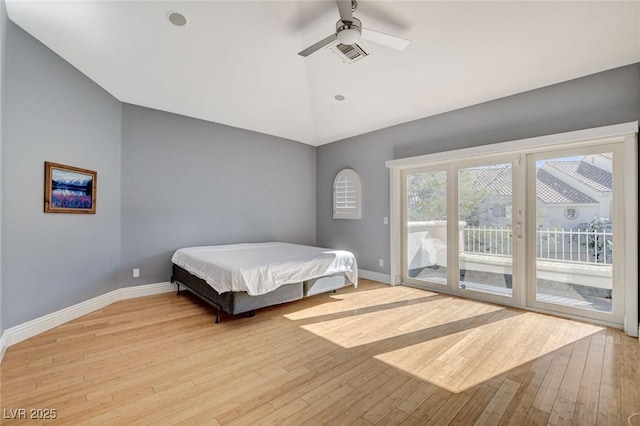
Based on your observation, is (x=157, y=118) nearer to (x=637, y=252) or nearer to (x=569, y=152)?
(x=569, y=152)

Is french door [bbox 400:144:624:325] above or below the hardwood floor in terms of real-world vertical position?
above

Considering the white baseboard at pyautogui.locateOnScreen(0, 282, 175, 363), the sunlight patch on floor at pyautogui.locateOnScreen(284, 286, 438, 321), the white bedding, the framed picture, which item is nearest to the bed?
the white bedding

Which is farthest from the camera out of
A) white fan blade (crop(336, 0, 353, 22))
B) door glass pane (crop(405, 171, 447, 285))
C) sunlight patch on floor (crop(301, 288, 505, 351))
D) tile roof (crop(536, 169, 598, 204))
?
door glass pane (crop(405, 171, 447, 285))

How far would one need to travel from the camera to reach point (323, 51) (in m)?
3.56

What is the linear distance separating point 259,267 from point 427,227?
9.30ft

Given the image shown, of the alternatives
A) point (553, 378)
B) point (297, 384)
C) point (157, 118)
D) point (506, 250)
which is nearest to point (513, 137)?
point (506, 250)

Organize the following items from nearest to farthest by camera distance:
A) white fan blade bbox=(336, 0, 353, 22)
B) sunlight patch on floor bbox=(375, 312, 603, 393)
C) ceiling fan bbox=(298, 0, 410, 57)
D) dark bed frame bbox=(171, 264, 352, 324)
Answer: sunlight patch on floor bbox=(375, 312, 603, 393)
white fan blade bbox=(336, 0, 353, 22)
ceiling fan bbox=(298, 0, 410, 57)
dark bed frame bbox=(171, 264, 352, 324)

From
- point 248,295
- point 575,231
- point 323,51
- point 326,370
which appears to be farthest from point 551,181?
point 248,295

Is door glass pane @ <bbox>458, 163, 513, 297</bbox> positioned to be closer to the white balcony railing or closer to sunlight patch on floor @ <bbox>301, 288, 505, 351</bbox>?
the white balcony railing

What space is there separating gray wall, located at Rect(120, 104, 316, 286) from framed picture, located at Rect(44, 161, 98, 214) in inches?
20.9

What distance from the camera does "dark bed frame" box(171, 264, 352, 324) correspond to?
3.06 meters

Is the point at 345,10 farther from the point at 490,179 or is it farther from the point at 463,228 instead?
the point at 463,228

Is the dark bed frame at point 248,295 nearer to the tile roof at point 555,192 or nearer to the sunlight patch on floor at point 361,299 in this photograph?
the sunlight patch on floor at point 361,299

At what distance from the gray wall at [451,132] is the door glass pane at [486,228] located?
50cm
